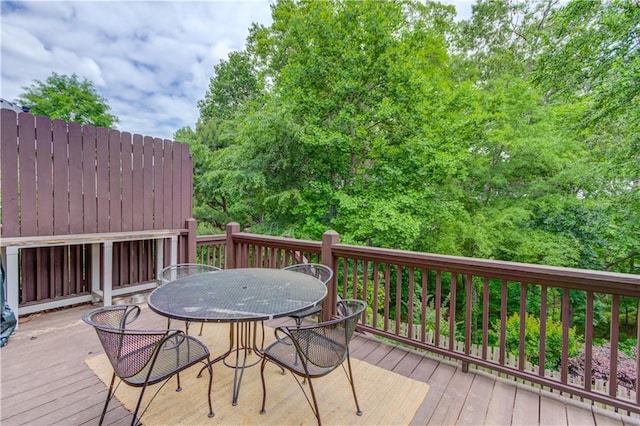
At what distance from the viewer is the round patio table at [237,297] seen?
165 centimetres

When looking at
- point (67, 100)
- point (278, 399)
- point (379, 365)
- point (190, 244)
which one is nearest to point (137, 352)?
point (278, 399)

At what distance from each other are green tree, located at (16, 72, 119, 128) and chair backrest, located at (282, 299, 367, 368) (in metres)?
16.7

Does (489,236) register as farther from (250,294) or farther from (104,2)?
(104,2)

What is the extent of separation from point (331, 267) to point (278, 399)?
139cm

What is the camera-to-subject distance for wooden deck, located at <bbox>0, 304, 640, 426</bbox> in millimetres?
1820

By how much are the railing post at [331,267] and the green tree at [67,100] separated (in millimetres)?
15650

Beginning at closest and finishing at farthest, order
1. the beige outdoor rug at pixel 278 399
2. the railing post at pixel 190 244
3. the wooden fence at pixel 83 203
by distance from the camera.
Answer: the beige outdoor rug at pixel 278 399, the wooden fence at pixel 83 203, the railing post at pixel 190 244

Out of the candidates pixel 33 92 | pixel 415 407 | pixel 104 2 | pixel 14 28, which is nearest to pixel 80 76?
pixel 33 92

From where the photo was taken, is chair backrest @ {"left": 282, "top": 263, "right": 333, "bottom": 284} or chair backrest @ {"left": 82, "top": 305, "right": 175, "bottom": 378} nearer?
chair backrest @ {"left": 82, "top": 305, "right": 175, "bottom": 378}

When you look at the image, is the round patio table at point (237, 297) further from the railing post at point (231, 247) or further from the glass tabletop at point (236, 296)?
the railing post at point (231, 247)

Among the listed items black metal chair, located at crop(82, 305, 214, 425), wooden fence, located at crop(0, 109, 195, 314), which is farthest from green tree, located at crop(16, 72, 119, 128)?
black metal chair, located at crop(82, 305, 214, 425)

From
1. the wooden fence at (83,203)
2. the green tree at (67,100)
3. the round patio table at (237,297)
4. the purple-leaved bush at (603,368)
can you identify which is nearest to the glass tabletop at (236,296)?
the round patio table at (237,297)

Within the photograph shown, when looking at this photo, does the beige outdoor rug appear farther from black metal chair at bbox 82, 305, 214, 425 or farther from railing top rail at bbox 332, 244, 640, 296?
railing top rail at bbox 332, 244, 640, 296

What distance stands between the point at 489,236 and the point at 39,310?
9.21 metres
